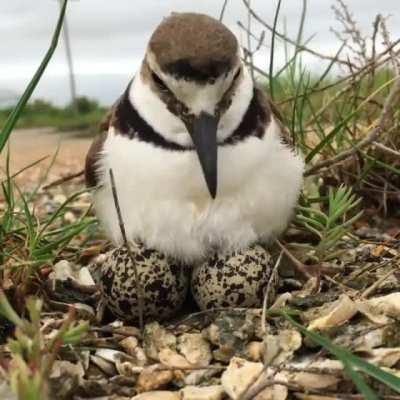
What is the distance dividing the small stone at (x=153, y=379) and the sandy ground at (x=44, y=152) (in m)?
2.72

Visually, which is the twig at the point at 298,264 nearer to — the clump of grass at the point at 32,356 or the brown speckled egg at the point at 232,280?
the brown speckled egg at the point at 232,280

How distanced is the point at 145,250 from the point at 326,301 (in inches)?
15.6

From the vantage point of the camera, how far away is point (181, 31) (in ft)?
5.09

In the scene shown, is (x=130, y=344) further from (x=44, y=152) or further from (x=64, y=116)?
(x=64, y=116)

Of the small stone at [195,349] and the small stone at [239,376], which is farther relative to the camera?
the small stone at [195,349]

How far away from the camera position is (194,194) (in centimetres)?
164

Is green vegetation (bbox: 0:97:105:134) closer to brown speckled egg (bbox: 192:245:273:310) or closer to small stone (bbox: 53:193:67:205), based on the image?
small stone (bbox: 53:193:67:205)

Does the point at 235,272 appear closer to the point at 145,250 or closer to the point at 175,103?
the point at 145,250

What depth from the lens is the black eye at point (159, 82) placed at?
1593mm

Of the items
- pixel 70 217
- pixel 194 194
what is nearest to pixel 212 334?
pixel 194 194

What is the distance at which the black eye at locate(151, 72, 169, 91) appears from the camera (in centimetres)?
159

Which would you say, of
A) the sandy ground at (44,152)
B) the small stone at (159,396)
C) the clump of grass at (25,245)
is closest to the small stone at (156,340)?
the small stone at (159,396)

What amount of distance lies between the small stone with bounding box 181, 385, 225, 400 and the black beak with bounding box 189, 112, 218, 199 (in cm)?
40

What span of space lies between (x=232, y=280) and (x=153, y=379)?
28 centimetres
